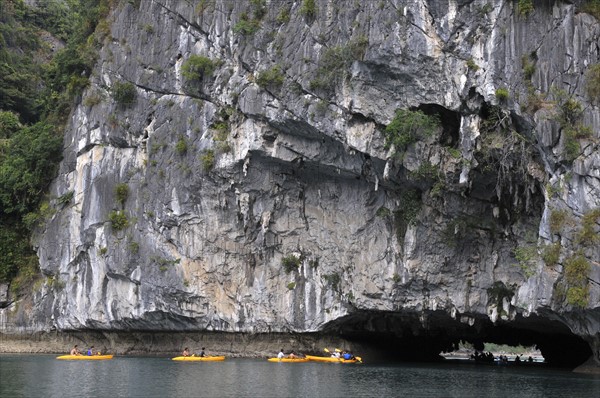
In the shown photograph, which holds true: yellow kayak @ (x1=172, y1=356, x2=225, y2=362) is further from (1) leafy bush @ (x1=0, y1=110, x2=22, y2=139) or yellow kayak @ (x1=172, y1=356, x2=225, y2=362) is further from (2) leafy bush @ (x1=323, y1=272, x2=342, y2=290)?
(1) leafy bush @ (x1=0, y1=110, x2=22, y2=139)

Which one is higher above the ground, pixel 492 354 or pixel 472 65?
pixel 472 65

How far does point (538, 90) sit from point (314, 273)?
13214 millimetres

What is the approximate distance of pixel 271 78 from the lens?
3266cm

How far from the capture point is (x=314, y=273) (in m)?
35.3

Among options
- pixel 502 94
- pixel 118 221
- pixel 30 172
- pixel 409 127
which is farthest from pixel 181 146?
pixel 502 94

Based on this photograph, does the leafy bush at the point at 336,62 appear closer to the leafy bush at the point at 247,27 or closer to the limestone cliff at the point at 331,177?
the limestone cliff at the point at 331,177

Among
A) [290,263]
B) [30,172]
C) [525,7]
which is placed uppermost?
[525,7]

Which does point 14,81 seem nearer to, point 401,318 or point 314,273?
point 314,273

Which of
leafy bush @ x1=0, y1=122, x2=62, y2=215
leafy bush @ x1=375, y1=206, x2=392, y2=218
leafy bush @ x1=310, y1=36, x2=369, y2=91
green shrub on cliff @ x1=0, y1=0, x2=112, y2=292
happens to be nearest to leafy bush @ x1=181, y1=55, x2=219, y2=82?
leafy bush @ x1=310, y1=36, x2=369, y2=91

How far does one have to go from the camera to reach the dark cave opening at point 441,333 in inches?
1324

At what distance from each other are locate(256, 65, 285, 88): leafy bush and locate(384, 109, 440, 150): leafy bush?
541 centimetres

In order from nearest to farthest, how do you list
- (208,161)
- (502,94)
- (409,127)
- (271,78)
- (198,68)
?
(502,94) < (409,127) < (271,78) < (208,161) < (198,68)

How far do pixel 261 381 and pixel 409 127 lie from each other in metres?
10.8

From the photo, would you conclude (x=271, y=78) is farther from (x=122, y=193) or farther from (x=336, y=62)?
(x=122, y=193)
